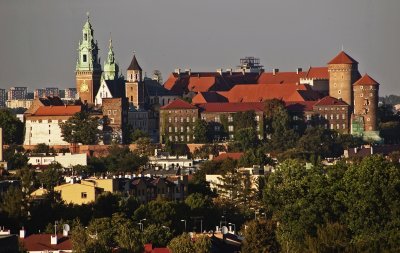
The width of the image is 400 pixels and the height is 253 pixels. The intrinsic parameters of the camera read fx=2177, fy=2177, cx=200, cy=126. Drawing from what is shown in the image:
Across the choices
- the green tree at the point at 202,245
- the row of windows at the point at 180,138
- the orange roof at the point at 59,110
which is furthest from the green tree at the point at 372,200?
the orange roof at the point at 59,110

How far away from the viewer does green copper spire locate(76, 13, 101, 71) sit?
15188 cm

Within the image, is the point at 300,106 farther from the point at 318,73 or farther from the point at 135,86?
the point at 318,73

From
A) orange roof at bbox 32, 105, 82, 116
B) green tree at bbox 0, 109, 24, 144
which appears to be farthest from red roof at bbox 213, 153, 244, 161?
green tree at bbox 0, 109, 24, 144

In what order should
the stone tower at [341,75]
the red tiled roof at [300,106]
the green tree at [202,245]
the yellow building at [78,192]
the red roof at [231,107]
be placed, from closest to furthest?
the green tree at [202,245]
the yellow building at [78,192]
the red roof at [231,107]
the red tiled roof at [300,106]
the stone tower at [341,75]

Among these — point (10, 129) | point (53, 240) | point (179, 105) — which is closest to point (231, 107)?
point (179, 105)

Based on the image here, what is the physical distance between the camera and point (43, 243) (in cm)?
6203

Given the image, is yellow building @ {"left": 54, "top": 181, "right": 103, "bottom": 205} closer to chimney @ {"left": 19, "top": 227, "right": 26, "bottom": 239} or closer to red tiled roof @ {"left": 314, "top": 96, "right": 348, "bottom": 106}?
chimney @ {"left": 19, "top": 227, "right": 26, "bottom": 239}

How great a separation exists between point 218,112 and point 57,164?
123 feet

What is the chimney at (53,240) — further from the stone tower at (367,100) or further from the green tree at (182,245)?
the stone tower at (367,100)

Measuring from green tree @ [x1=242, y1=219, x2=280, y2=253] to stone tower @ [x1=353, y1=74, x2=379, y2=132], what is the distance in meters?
82.3

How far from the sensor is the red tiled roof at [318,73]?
162m

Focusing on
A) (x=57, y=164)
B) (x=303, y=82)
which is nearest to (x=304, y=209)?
(x=57, y=164)

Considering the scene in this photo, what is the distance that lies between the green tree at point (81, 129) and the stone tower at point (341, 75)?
2128 cm

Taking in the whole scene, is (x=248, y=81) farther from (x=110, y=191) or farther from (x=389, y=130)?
(x=110, y=191)
